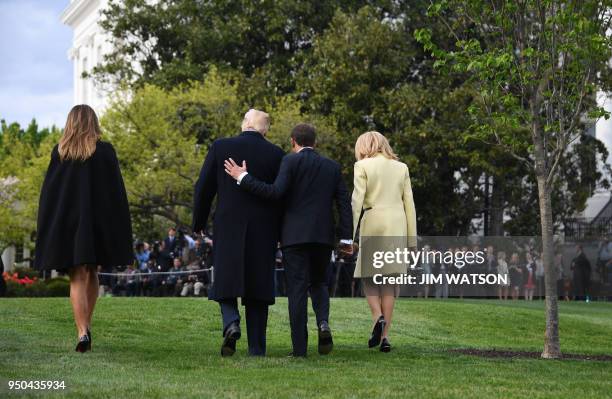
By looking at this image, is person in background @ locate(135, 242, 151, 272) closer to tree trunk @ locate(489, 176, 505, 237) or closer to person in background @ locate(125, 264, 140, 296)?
person in background @ locate(125, 264, 140, 296)

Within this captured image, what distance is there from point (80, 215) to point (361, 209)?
284 centimetres

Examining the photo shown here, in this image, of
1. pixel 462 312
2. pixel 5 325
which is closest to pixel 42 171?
pixel 462 312

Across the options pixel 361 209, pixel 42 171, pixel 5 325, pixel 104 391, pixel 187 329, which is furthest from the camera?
pixel 42 171

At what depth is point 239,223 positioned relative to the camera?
10094mm

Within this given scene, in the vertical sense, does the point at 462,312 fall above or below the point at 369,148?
below

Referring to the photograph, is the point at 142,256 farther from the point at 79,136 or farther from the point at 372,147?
the point at 79,136

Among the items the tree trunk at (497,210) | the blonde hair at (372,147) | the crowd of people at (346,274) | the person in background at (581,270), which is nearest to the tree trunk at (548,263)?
the blonde hair at (372,147)

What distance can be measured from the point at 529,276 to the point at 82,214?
14.9 m

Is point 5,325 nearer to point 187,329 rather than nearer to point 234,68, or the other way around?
point 187,329

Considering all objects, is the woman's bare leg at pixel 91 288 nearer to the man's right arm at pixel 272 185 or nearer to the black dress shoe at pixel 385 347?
the man's right arm at pixel 272 185

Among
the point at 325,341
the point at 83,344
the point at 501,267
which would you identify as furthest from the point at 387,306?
the point at 501,267

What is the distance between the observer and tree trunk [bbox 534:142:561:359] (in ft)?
38.5

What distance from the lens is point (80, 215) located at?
10.1 m

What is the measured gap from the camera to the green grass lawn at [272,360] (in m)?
7.72
